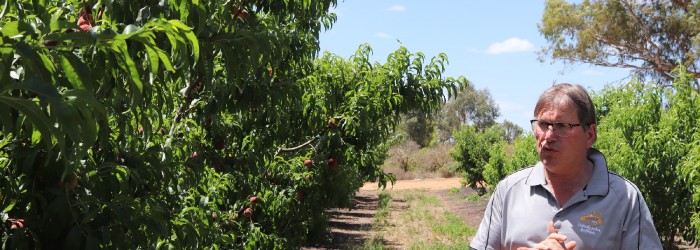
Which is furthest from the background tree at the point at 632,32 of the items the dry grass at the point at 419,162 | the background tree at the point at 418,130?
the background tree at the point at 418,130

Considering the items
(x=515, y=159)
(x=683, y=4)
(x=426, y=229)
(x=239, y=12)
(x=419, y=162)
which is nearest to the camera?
(x=239, y=12)

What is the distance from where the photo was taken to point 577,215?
2336 millimetres

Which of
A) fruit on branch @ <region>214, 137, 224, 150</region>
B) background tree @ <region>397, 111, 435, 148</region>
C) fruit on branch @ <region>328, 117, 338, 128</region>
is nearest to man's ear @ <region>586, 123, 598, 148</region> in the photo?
fruit on branch @ <region>214, 137, 224, 150</region>

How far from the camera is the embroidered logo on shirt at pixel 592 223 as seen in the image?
2.30 meters

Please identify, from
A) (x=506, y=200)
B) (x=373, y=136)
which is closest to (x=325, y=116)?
(x=373, y=136)

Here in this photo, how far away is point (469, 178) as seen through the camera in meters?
31.5

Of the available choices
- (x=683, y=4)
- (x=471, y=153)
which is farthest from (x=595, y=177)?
(x=471, y=153)

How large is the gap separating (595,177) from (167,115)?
2.30 meters

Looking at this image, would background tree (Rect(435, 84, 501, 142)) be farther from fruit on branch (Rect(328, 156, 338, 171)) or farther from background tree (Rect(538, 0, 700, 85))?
fruit on branch (Rect(328, 156, 338, 171))

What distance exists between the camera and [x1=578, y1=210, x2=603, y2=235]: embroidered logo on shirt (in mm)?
2296

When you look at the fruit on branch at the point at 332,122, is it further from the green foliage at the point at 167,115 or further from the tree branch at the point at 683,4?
the tree branch at the point at 683,4

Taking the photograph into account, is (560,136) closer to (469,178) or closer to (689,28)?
(689,28)

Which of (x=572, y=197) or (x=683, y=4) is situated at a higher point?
(x=683, y=4)

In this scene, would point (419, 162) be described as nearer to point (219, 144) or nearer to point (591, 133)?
point (219, 144)
